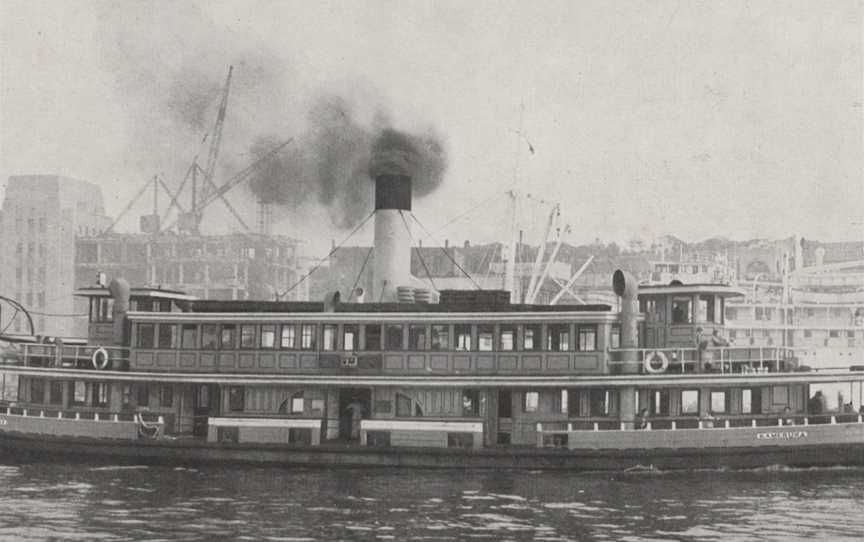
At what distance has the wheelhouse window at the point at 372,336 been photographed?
28.5m

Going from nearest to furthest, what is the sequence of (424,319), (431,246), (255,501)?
(255,501) → (424,319) → (431,246)

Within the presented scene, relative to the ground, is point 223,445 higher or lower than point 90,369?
lower

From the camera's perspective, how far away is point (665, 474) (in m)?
26.0

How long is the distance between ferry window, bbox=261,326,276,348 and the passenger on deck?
948 cm

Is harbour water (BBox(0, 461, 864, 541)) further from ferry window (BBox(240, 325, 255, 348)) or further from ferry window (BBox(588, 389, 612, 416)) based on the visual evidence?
ferry window (BBox(240, 325, 255, 348))

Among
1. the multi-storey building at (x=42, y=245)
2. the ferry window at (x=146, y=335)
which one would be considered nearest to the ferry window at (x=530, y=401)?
the ferry window at (x=146, y=335)

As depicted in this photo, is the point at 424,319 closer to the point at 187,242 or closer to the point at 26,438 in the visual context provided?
A: the point at 26,438

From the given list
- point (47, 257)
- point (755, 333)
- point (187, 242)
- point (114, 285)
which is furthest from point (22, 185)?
point (114, 285)

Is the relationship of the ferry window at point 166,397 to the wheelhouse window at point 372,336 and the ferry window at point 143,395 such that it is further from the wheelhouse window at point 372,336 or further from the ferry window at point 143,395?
the wheelhouse window at point 372,336

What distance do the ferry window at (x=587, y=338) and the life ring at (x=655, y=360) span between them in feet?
4.37

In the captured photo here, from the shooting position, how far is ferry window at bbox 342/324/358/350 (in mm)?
28609

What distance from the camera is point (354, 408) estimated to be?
2878cm

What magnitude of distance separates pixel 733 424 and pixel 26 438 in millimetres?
18184

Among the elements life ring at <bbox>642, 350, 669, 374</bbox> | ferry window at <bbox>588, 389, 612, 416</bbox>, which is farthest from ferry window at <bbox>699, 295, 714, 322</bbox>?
ferry window at <bbox>588, 389, 612, 416</bbox>
